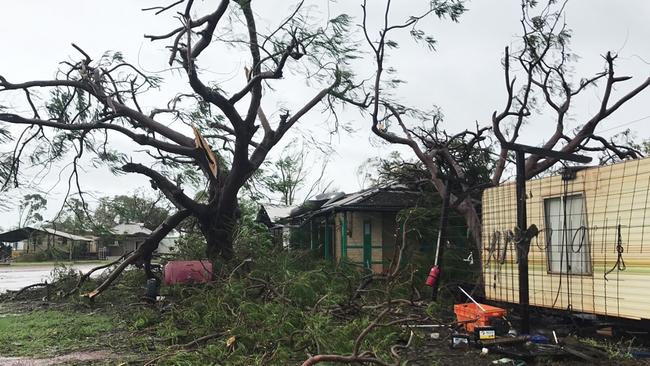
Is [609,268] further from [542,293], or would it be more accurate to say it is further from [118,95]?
[118,95]

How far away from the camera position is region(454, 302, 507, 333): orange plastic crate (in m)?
7.28

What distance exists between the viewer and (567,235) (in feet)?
26.1

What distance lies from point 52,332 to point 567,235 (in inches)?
328

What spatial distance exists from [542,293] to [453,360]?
111 inches

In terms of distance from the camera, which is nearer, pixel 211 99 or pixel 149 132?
pixel 211 99


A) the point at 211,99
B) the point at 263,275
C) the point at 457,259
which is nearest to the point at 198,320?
the point at 263,275

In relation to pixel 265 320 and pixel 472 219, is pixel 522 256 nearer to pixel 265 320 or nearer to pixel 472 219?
pixel 265 320

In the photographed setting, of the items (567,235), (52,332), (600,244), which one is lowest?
(52,332)

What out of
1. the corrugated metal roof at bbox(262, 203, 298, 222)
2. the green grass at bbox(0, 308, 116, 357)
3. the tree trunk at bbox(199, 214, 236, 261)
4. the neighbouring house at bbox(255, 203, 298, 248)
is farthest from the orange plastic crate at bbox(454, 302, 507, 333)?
the corrugated metal roof at bbox(262, 203, 298, 222)

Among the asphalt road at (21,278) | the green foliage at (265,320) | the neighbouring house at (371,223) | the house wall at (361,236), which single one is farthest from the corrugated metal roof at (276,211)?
the green foliage at (265,320)

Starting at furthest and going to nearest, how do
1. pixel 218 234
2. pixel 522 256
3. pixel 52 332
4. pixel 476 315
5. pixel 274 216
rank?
pixel 274 216
pixel 218 234
pixel 52 332
pixel 476 315
pixel 522 256

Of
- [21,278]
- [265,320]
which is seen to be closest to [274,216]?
[21,278]

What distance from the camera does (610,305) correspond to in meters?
7.14

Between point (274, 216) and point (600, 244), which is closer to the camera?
point (600, 244)
